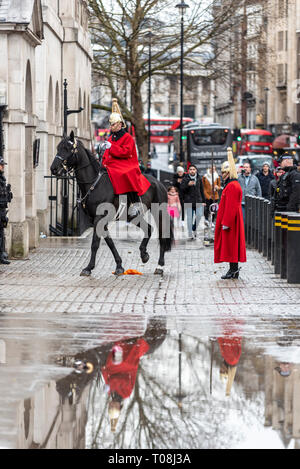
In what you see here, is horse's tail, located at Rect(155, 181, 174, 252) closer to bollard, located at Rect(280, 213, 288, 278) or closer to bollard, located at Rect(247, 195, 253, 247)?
bollard, located at Rect(280, 213, 288, 278)

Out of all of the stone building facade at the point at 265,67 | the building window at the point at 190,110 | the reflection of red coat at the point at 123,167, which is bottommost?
the reflection of red coat at the point at 123,167

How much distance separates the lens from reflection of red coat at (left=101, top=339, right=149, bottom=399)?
25.9ft

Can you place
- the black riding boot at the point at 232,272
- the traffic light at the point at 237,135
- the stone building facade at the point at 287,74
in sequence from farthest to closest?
1. the stone building facade at the point at 287,74
2. the traffic light at the point at 237,135
3. the black riding boot at the point at 232,272

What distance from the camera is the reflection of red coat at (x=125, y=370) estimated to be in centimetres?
790

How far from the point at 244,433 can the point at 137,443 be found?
71 centimetres

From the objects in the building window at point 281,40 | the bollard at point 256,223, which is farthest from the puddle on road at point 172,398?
the building window at point 281,40

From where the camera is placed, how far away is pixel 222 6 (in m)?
44.2

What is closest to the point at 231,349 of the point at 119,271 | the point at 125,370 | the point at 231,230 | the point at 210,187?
the point at 125,370

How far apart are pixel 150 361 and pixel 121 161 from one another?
7.49 m

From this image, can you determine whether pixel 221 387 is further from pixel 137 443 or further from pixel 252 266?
pixel 252 266

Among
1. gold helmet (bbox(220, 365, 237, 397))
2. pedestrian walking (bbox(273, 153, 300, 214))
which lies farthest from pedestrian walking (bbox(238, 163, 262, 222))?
gold helmet (bbox(220, 365, 237, 397))

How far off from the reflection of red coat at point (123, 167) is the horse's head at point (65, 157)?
470 millimetres

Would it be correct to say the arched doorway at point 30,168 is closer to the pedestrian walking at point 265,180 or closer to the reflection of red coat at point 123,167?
the reflection of red coat at point 123,167

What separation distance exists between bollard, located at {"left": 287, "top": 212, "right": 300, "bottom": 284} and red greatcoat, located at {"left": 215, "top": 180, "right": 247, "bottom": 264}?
2.98 feet
